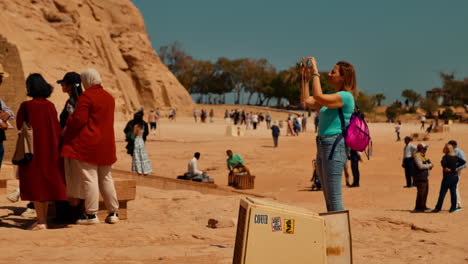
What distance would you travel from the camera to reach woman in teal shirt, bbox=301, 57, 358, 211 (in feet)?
13.8

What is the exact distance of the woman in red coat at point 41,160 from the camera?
543cm

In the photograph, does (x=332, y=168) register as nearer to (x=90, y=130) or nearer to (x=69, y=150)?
(x=90, y=130)

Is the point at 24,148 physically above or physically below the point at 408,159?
above

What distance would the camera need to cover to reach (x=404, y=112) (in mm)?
74750

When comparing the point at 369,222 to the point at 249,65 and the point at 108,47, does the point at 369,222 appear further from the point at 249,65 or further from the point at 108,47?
the point at 249,65

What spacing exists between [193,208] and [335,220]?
476 centimetres

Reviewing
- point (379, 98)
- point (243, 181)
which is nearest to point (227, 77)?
point (379, 98)

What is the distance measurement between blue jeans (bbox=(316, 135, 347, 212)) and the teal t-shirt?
59mm

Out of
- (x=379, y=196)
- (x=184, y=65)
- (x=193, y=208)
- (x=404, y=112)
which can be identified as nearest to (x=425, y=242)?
(x=193, y=208)

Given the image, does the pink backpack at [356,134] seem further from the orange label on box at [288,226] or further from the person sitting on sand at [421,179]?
the person sitting on sand at [421,179]

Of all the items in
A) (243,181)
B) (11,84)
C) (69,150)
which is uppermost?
(11,84)

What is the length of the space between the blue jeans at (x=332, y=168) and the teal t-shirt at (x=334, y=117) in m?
0.06

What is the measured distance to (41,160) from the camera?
17.9ft

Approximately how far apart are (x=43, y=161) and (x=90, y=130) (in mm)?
595
